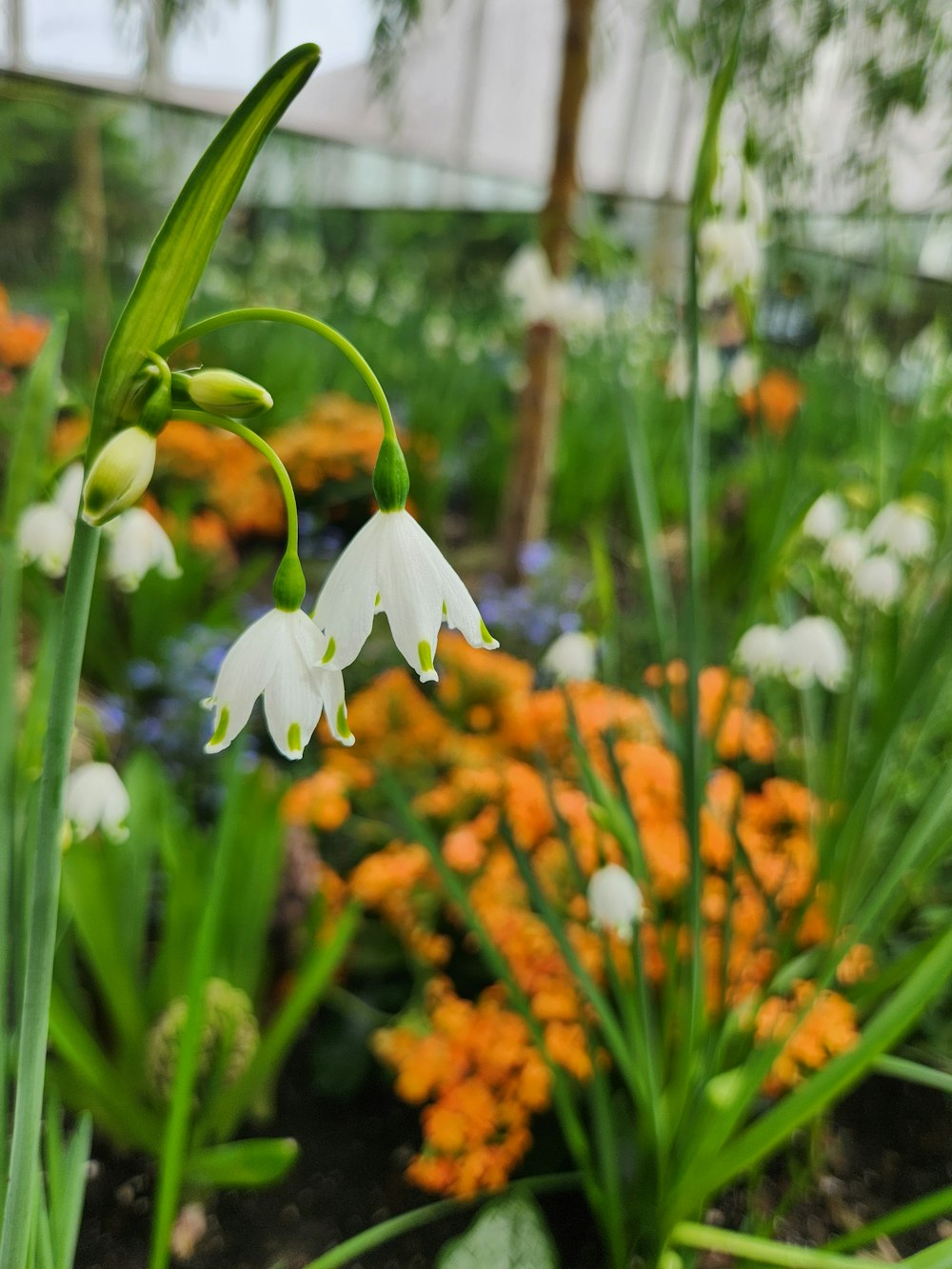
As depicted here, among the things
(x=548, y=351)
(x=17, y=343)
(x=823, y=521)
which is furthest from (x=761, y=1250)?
(x=17, y=343)

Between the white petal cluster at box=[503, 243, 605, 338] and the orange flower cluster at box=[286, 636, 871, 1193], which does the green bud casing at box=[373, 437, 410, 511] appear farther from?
the white petal cluster at box=[503, 243, 605, 338]

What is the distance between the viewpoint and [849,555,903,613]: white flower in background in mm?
1321

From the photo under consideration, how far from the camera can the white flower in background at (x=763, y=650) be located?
49.8 inches

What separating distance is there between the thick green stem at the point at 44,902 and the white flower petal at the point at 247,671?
0.07 m

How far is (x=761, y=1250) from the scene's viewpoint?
2.95 feet

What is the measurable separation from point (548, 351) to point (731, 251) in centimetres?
139

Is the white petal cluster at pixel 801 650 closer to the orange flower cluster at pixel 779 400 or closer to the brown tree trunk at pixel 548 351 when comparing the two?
the brown tree trunk at pixel 548 351

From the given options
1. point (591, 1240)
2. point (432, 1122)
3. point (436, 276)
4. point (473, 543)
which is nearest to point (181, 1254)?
point (432, 1122)

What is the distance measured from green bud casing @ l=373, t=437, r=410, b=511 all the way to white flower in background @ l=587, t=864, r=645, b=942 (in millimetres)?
638

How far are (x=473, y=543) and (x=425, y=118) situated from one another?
3.23 metres

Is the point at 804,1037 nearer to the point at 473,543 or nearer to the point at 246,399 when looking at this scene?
the point at 246,399

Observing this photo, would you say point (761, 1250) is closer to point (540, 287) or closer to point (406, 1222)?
point (406, 1222)

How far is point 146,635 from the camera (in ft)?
6.89

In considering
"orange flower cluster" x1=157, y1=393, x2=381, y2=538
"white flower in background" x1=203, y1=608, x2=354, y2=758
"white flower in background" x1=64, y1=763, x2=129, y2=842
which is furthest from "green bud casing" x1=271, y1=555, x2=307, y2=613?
"orange flower cluster" x1=157, y1=393, x2=381, y2=538
